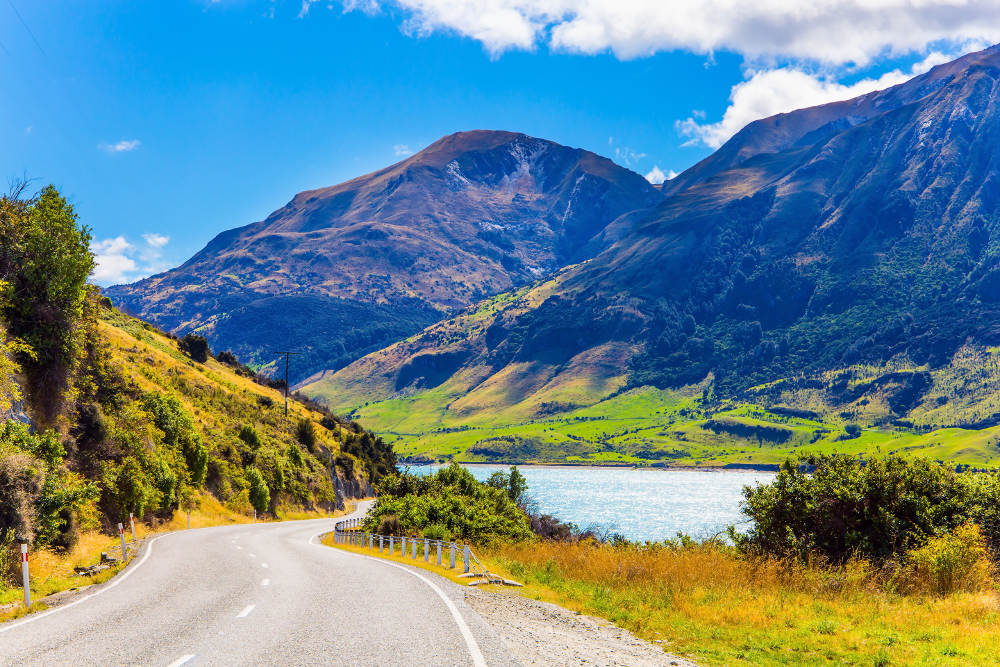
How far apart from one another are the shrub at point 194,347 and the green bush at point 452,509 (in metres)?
49.7

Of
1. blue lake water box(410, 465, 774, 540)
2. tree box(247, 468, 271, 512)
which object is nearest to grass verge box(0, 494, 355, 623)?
tree box(247, 468, 271, 512)

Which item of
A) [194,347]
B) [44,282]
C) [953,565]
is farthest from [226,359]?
[953,565]

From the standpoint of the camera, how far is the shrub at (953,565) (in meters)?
14.9

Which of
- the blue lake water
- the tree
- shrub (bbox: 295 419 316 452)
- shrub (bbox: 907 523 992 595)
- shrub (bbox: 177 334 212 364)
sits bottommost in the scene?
the blue lake water

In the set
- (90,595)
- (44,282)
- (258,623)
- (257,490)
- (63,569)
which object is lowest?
(257,490)

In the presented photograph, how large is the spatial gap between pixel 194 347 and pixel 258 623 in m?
78.2

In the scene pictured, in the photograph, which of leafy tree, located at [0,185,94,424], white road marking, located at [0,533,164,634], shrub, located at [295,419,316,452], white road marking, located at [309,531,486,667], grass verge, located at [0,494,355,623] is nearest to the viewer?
white road marking, located at [309,531,486,667]

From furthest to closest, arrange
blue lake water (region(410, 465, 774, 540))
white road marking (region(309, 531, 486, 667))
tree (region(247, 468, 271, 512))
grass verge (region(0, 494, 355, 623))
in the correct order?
blue lake water (region(410, 465, 774, 540)), tree (region(247, 468, 271, 512)), grass verge (region(0, 494, 355, 623)), white road marking (region(309, 531, 486, 667))

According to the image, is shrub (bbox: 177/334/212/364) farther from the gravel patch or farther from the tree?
the gravel patch

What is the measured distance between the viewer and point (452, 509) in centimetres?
3303

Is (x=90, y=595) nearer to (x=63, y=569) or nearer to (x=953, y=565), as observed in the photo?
(x=63, y=569)

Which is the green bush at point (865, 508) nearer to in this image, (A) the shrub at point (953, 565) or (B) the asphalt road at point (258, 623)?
(A) the shrub at point (953, 565)

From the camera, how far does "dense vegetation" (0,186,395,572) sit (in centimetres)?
2114

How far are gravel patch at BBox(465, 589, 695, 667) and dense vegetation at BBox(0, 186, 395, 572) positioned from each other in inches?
481
